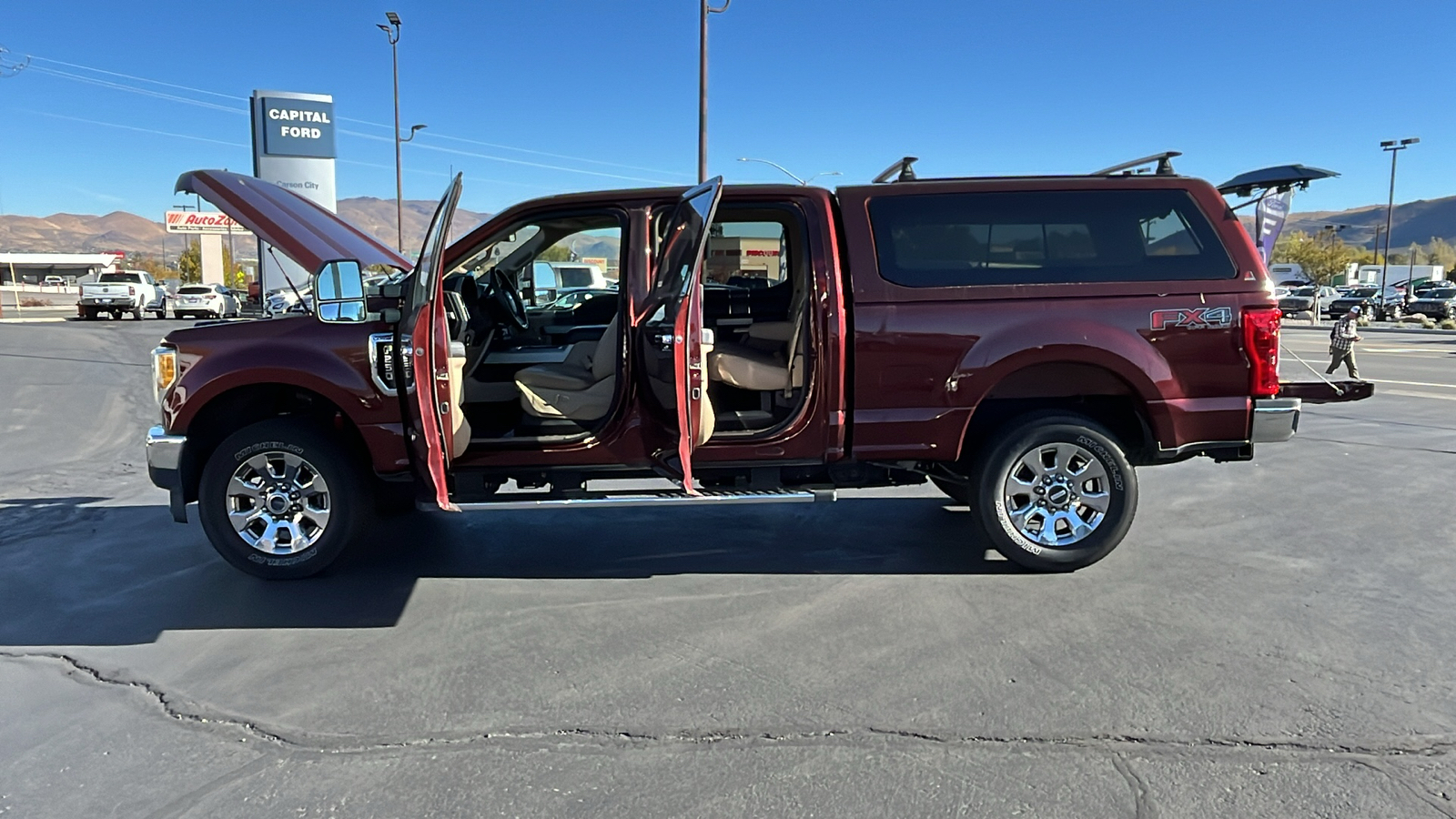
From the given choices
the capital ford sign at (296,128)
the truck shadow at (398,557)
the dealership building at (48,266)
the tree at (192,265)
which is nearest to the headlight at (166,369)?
the truck shadow at (398,557)

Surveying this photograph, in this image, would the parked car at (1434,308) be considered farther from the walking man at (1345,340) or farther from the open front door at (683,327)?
the open front door at (683,327)

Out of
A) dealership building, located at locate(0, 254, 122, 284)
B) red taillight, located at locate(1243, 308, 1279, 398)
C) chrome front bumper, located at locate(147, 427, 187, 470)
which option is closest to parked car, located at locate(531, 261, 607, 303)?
chrome front bumper, located at locate(147, 427, 187, 470)

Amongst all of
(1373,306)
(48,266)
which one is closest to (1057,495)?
(1373,306)

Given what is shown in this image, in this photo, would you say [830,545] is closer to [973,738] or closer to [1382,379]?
[973,738]

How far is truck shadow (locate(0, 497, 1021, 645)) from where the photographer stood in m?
4.43

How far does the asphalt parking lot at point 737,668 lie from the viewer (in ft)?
9.55

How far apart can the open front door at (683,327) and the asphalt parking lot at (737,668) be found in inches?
34.5

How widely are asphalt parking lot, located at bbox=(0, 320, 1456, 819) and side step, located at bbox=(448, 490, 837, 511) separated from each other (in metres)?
0.46

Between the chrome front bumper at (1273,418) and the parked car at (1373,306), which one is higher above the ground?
the parked car at (1373,306)

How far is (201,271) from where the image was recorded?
77188mm

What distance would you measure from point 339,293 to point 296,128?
17699 mm

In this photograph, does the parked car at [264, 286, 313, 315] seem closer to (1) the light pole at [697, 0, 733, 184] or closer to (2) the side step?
(2) the side step

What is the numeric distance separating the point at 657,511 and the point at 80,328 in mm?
27533

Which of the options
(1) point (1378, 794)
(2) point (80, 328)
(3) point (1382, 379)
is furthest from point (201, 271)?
(1) point (1378, 794)
